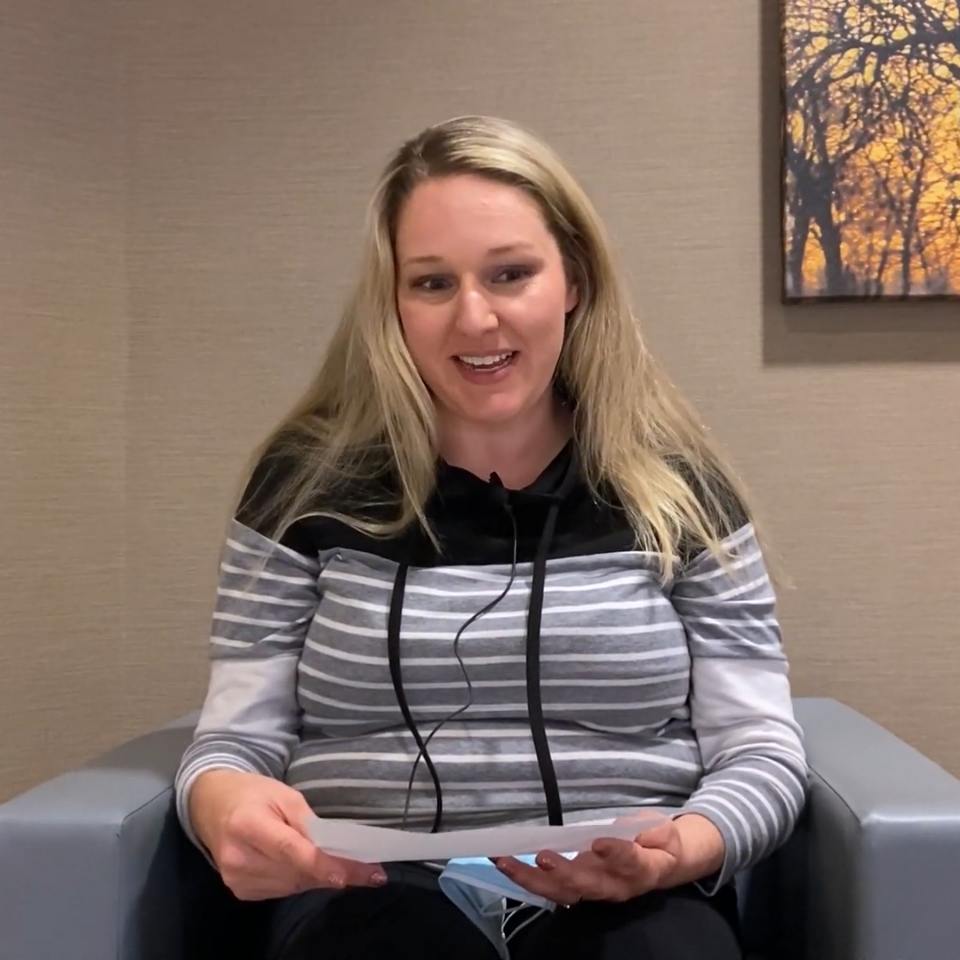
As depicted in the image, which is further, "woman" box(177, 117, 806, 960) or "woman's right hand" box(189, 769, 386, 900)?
"woman" box(177, 117, 806, 960)

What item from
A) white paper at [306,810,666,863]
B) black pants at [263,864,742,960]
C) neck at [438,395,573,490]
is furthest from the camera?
neck at [438,395,573,490]

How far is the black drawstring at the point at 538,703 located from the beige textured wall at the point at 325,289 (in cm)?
59

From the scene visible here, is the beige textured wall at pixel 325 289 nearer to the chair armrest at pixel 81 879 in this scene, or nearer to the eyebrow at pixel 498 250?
the eyebrow at pixel 498 250

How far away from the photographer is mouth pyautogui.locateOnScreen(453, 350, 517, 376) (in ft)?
3.88

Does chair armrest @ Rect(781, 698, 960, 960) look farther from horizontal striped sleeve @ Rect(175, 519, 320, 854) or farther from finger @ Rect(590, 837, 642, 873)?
horizontal striped sleeve @ Rect(175, 519, 320, 854)

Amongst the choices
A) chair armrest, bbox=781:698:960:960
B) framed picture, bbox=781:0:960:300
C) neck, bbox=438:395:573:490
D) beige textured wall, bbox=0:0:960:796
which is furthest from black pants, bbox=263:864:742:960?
framed picture, bbox=781:0:960:300

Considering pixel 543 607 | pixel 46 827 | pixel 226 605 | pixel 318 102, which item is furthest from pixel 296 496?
pixel 318 102

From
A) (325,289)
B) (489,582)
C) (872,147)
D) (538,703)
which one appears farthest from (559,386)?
(872,147)

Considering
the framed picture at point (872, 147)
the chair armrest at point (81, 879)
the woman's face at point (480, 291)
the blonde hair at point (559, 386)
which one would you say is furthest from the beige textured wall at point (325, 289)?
the chair armrest at point (81, 879)

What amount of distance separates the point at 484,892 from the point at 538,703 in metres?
0.20

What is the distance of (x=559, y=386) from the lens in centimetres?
131

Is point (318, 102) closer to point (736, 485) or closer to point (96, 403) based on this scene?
point (96, 403)

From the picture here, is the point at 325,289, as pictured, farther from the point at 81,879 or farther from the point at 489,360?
the point at 81,879

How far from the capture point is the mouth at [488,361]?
118 cm
